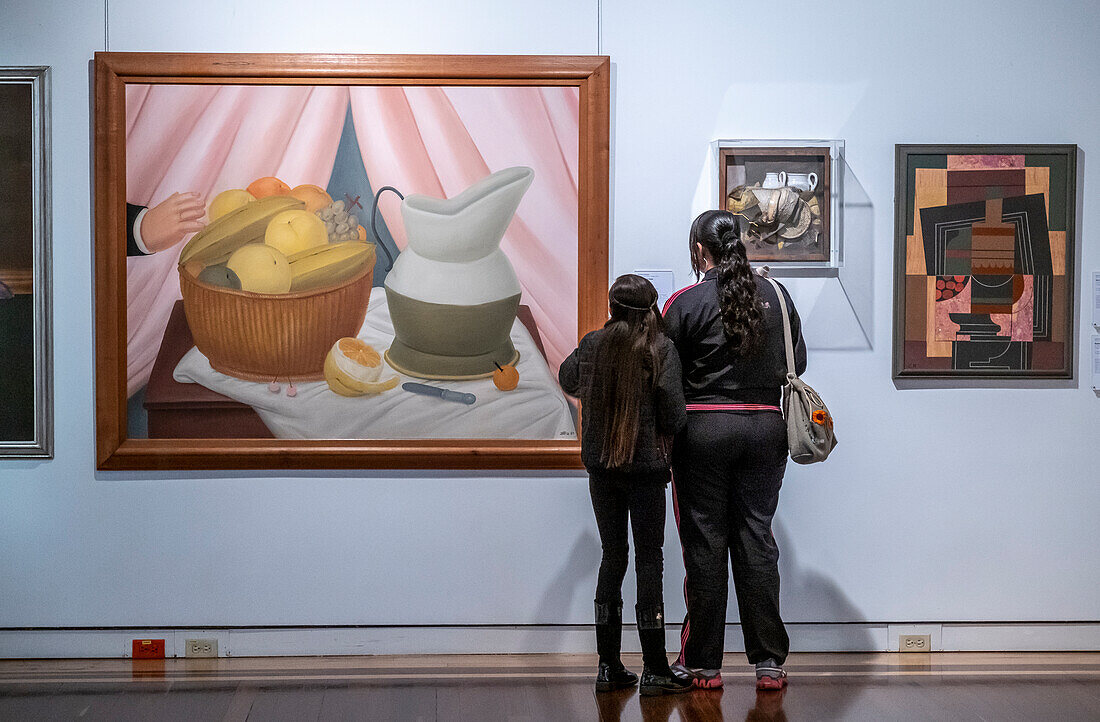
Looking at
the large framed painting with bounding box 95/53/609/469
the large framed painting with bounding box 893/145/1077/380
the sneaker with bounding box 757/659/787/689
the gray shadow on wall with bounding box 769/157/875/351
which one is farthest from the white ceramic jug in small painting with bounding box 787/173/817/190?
the sneaker with bounding box 757/659/787/689

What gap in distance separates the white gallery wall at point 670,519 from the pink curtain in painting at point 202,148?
0.53ft

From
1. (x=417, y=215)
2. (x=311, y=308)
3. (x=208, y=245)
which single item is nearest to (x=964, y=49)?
(x=417, y=215)

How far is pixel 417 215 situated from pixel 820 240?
1.35m

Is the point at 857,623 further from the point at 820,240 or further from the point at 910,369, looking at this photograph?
the point at 820,240

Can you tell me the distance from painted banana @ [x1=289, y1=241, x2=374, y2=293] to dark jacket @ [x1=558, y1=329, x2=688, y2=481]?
919 millimetres

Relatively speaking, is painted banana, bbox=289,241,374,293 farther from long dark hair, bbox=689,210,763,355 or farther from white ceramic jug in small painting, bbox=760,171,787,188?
white ceramic jug in small painting, bbox=760,171,787,188

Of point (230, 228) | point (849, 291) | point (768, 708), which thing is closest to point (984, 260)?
point (849, 291)

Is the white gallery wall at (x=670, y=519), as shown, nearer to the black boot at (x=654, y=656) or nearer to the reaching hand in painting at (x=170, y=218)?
the reaching hand in painting at (x=170, y=218)

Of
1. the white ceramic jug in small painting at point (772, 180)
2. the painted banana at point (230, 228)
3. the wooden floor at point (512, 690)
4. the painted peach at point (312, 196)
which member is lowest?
the wooden floor at point (512, 690)

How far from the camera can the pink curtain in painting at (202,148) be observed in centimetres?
304

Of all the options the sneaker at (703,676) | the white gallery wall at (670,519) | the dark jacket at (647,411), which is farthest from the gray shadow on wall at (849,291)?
the sneaker at (703,676)

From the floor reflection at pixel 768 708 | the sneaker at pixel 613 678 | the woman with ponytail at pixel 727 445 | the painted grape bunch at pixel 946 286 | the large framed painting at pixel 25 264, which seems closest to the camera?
the floor reflection at pixel 768 708

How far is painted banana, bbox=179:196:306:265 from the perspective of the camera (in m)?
3.06

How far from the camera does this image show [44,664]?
3.02 metres
